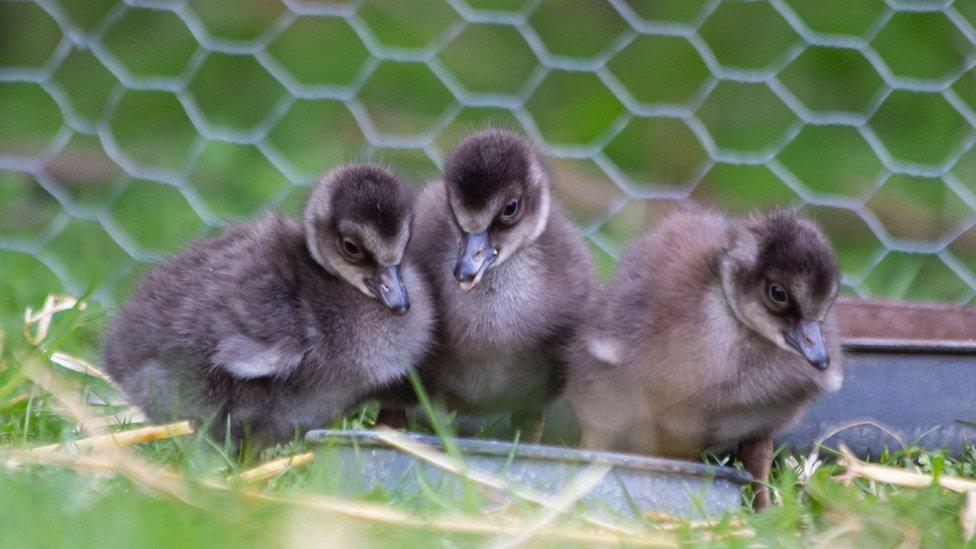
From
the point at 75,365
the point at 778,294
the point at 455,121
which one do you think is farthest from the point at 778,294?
the point at 455,121

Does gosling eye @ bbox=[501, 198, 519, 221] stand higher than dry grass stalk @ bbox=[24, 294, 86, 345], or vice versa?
gosling eye @ bbox=[501, 198, 519, 221]

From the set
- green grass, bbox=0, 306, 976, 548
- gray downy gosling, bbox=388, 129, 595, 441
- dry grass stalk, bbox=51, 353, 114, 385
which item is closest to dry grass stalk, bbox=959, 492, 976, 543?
green grass, bbox=0, 306, 976, 548

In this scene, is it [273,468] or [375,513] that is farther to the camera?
[273,468]

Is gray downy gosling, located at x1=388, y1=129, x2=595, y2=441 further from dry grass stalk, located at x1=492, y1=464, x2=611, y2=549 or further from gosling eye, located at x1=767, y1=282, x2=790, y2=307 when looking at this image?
dry grass stalk, located at x1=492, y1=464, x2=611, y2=549

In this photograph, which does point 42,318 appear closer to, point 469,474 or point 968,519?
→ point 469,474

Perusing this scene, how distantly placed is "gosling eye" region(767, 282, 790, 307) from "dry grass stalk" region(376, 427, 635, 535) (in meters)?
0.46

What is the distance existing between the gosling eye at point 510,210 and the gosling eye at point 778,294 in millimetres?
424

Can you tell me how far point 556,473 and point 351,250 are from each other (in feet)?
1.80

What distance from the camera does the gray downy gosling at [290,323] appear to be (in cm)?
231

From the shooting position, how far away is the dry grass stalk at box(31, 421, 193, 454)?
85.5 inches

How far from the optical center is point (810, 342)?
217 cm

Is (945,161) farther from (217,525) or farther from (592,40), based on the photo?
(217,525)

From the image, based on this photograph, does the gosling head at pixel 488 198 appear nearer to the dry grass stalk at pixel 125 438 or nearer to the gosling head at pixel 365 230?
the gosling head at pixel 365 230

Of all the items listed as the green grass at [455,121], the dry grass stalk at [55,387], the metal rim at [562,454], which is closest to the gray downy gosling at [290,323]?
the dry grass stalk at [55,387]
